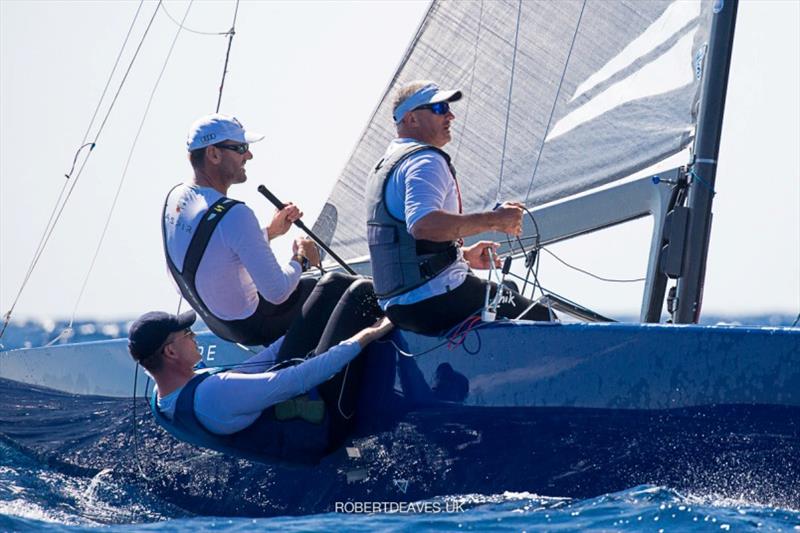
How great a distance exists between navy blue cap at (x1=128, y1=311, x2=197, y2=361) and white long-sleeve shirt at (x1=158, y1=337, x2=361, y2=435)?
0.60ft

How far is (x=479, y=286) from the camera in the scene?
4.20 m

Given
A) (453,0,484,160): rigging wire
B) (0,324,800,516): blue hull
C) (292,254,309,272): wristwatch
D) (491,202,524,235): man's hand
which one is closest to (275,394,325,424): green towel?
(0,324,800,516): blue hull

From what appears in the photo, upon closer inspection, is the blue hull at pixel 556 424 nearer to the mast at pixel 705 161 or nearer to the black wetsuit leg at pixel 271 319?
the black wetsuit leg at pixel 271 319

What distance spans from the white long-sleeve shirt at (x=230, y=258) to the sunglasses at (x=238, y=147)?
0.16 meters

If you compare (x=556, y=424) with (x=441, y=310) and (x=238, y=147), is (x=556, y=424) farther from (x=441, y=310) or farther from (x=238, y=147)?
(x=238, y=147)

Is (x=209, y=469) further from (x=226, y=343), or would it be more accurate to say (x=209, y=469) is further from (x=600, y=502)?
(x=600, y=502)

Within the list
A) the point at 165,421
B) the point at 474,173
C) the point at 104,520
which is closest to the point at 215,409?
the point at 165,421

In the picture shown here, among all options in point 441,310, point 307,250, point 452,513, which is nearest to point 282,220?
point 307,250

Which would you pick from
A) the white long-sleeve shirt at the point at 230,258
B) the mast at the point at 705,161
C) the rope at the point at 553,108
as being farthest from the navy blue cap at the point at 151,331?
the rope at the point at 553,108

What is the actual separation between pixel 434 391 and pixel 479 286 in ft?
1.16

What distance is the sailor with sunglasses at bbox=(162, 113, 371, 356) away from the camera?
4324 millimetres

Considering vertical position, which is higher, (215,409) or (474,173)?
(474,173)

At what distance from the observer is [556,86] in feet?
19.8

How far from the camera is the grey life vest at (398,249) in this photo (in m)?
4.08
